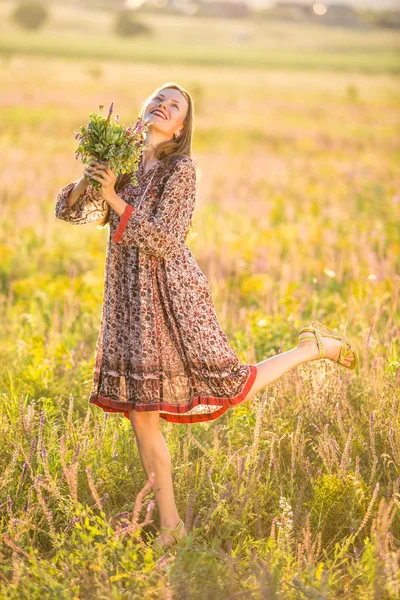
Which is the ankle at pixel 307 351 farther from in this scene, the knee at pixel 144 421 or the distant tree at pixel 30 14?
the distant tree at pixel 30 14

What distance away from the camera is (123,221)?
309 cm

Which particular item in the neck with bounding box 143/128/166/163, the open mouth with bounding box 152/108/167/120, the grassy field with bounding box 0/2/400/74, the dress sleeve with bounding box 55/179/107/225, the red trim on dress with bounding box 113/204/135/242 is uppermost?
the grassy field with bounding box 0/2/400/74

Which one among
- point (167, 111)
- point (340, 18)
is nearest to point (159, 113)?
point (167, 111)

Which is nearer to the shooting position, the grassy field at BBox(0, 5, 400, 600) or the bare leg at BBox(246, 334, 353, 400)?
the grassy field at BBox(0, 5, 400, 600)

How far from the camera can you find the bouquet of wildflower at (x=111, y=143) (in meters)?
3.02

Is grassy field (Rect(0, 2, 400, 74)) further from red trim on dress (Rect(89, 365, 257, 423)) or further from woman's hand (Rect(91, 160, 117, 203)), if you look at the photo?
red trim on dress (Rect(89, 365, 257, 423))

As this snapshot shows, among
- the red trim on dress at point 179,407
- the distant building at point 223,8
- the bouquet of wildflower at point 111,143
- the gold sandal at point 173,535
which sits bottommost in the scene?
the gold sandal at point 173,535

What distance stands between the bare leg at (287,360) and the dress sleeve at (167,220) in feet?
2.31

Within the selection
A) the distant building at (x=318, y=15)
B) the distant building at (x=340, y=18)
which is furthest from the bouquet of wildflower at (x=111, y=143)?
the distant building at (x=340, y=18)

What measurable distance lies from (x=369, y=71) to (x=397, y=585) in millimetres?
65022

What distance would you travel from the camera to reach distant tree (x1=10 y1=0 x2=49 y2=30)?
82188mm

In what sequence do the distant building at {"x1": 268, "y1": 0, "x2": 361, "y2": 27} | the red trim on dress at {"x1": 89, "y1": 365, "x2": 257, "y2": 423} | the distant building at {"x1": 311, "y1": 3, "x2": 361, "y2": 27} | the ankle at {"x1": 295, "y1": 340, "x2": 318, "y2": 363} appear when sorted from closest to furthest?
1. the red trim on dress at {"x1": 89, "y1": 365, "x2": 257, "y2": 423}
2. the ankle at {"x1": 295, "y1": 340, "x2": 318, "y2": 363}
3. the distant building at {"x1": 311, "y1": 3, "x2": 361, "y2": 27}
4. the distant building at {"x1": 268, "y1": 0, "x2": 361, "y2": 27}

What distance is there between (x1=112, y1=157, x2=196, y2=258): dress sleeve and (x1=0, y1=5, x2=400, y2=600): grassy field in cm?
48

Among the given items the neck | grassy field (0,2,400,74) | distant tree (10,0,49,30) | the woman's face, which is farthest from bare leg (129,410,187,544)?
distant tree (10,0,49,30)
